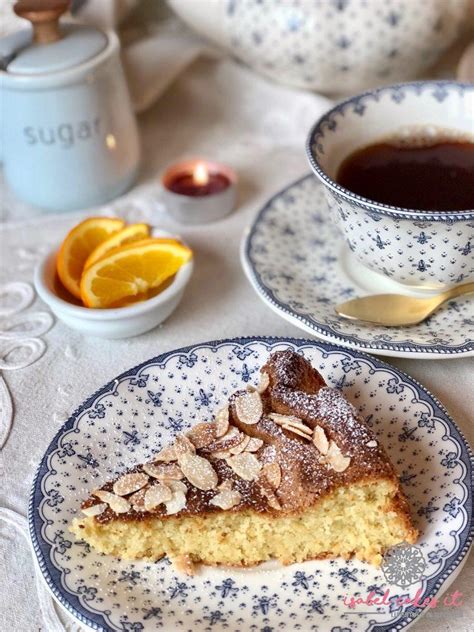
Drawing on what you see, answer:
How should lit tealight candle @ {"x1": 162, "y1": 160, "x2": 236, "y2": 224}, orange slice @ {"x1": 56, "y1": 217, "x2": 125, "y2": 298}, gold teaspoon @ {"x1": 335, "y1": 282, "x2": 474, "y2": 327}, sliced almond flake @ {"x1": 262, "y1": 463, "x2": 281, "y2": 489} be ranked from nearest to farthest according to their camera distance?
sliced almond flake @ {"x1": 262, "y1": 463, "x2": 281, "y2": 489} < gold teaspoon @ {"x1": 335, "y1": 282, "x2": 474, "y2": 327} < orange slice @ {"x1": 56, "y1": 217, "x2": 125, "y2": 298} < lit tealight candle @ {"x1": 162, "y1": 160, "x2": 236, "y2": 224}

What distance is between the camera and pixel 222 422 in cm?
107

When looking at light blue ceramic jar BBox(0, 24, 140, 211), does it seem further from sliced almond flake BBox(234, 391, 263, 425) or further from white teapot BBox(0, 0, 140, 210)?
sliced almond flake BBox(234, 391, 263, 425)

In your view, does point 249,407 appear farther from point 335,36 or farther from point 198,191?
point 335,36

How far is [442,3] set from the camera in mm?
1711

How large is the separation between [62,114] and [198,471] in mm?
889

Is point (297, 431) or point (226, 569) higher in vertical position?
point (297, 431)

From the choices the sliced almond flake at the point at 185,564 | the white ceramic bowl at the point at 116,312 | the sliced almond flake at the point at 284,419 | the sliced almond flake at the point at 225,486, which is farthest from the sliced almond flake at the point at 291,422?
the white ceramic bowl at the point at 116,312

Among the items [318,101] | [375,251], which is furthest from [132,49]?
[375,251]

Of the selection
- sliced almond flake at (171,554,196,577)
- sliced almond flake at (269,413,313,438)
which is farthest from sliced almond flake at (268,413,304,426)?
sliced almond flake at (171,554,196,577)

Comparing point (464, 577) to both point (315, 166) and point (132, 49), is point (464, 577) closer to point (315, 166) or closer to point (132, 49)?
point (315, 166)

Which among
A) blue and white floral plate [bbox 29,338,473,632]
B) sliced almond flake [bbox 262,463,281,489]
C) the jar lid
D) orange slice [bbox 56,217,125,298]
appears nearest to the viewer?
blue and white floral plate [bbox 29,338,473,632]

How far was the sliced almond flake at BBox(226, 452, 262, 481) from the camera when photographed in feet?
3.30

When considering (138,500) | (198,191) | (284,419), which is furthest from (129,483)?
(198,191)

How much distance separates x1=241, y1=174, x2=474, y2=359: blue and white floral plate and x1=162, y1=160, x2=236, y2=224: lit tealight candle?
138 millimetres
